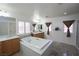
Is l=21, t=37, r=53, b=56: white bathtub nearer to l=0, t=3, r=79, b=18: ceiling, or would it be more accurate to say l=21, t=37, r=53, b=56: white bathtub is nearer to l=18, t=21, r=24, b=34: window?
l=18, t=21, r=24, b=34: window

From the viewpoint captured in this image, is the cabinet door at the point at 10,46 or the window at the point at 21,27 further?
the window at the point at 21,27

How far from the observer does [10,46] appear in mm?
1929

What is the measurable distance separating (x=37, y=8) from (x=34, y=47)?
780 mm

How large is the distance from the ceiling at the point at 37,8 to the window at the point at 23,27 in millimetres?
161

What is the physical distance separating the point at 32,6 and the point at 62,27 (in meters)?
0.75

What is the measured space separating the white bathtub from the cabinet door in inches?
4.5

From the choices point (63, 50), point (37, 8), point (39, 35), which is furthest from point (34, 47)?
point (37, 8)

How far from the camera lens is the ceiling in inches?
77.3

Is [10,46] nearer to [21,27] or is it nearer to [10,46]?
[10,46]

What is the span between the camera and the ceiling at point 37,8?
6.44ft

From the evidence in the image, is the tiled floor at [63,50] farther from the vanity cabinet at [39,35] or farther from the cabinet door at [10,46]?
the vanity cabinet at [39,35]

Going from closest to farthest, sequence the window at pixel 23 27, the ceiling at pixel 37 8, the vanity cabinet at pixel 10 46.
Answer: the vanity cabinet at pixel 10 46
the ceiling at pixel 37 8
the window at pixel 23 27

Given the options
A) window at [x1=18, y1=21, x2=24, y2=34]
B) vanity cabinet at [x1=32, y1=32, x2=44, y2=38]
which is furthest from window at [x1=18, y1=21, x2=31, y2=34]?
vanity cabinet at [x1=32, y1=32, x2=44, y2=38]

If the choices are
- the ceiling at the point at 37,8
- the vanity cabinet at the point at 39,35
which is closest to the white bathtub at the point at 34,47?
the vanity cabinet at the point at 39,35
